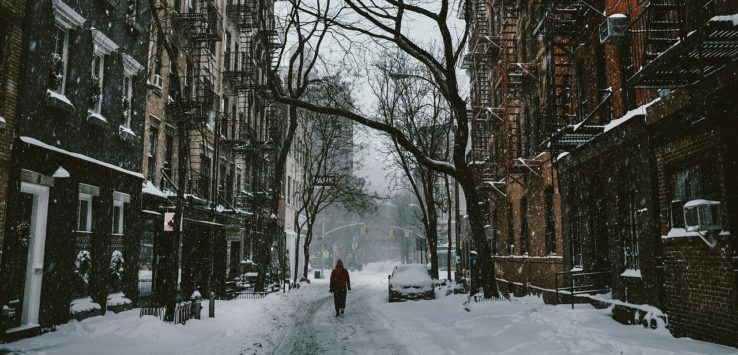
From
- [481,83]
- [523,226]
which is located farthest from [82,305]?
[481,83]

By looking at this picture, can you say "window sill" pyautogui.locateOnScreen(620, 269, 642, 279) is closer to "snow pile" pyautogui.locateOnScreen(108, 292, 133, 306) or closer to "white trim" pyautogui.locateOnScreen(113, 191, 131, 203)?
"snow pile" pyautogui.locateOnScreen(108, 292, 133, 306)

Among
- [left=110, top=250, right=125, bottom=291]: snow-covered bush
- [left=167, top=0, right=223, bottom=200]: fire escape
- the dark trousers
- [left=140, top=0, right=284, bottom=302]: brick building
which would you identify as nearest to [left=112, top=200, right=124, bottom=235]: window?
[left=110, top=250, right=125, bottom=291]: snow-covered bush

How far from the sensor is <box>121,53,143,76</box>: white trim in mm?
16031

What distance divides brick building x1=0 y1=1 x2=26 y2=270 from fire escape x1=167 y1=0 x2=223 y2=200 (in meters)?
8.36

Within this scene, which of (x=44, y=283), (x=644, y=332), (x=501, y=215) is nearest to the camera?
(x=644, y=332)

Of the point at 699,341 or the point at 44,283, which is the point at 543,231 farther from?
Result: the point at 44,283

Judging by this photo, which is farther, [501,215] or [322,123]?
[322,123]

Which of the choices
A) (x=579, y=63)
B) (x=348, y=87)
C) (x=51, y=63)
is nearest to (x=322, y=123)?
(x=348, y=87)

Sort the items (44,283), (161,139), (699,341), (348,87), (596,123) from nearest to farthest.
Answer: (699,341), (44,283), (596,123), (161,139), (348,87)

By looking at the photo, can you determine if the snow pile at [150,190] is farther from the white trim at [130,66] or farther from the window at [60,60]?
the window at [60,60]

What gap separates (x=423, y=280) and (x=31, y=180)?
1583 centimetres

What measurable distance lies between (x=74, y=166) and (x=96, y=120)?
152 centimetres

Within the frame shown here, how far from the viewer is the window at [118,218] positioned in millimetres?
15839

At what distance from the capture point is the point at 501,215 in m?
27.8
